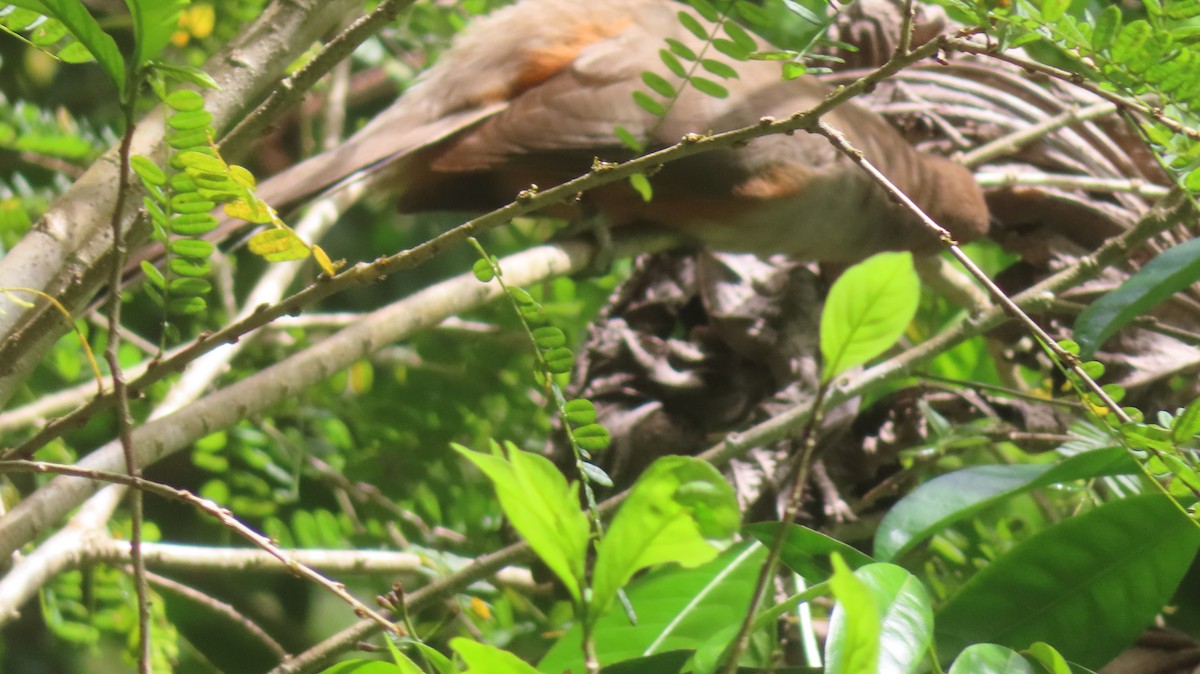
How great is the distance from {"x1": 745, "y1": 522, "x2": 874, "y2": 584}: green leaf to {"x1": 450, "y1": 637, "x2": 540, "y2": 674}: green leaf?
32cm

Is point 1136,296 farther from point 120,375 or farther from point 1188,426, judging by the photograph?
point 120,375

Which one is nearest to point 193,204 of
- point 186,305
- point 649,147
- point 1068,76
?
point 186,305

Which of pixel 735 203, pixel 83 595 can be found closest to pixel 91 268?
pixel 83 595

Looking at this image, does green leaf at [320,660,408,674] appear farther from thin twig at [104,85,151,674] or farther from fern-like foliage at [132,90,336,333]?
fern-like foliage at [132,90,336,333]

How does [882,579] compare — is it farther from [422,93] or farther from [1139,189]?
[422,93]

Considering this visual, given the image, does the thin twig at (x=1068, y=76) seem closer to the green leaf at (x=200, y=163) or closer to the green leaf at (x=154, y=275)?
the green leaf at (x=200, y=163)

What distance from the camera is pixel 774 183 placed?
7.02 ft

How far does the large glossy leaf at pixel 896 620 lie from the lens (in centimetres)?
69

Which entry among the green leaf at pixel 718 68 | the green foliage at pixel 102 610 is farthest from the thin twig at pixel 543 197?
the green foliage at pixel 102 610


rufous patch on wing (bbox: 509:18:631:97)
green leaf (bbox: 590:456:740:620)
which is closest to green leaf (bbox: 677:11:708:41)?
green leaf (bbox: 590:456:740:620)

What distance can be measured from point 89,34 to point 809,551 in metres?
0.66

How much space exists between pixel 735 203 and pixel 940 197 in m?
0.40

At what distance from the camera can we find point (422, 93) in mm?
2373

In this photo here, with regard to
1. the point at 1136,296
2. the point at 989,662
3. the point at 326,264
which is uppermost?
the point at 326,264
